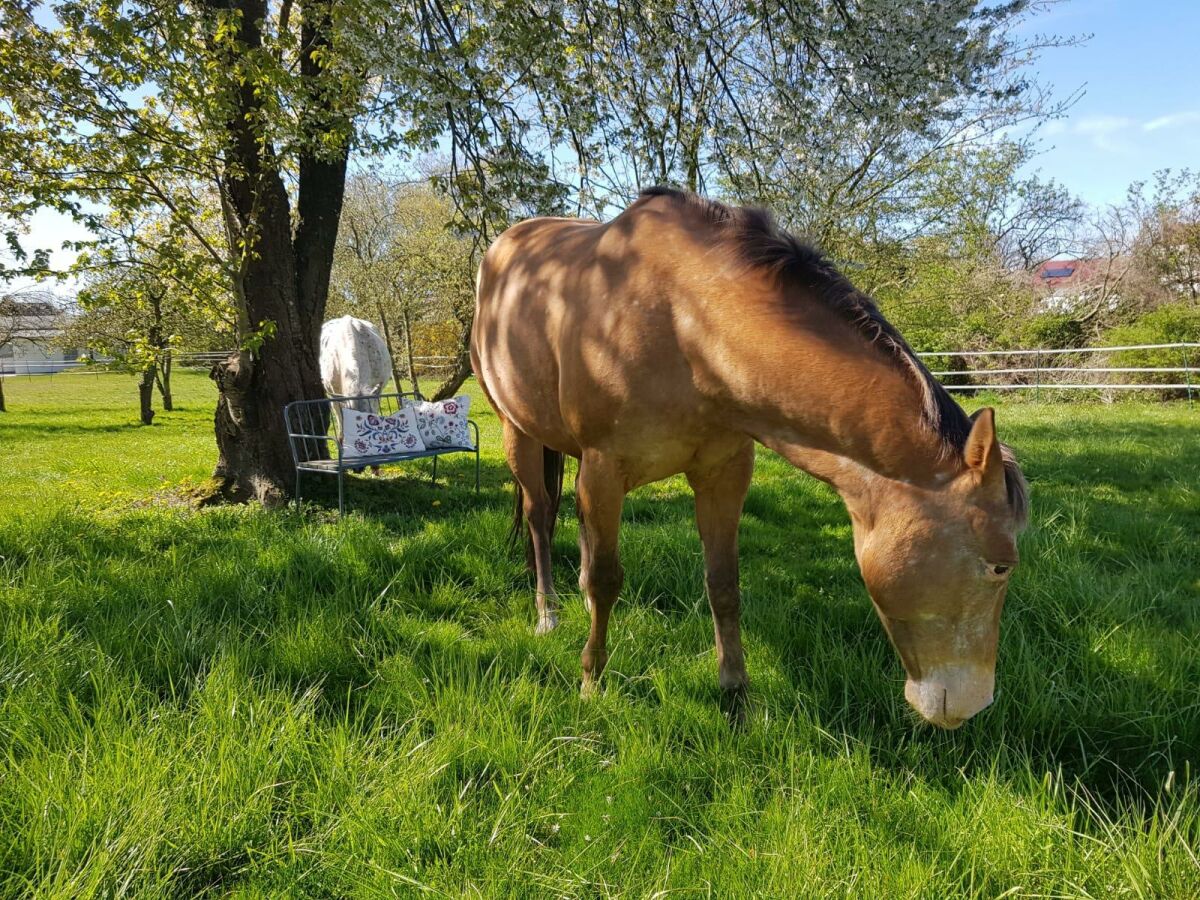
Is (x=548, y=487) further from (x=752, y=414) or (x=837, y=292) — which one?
(x=837, y=292)

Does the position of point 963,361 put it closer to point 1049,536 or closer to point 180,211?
point 1049,536

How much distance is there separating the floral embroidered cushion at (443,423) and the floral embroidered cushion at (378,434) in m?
0.14

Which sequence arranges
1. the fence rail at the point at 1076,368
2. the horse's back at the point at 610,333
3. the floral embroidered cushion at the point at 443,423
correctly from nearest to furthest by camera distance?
the horse's back at the point at 610,333, the floral embroidered cushion at the point at 443,423, the fence rail at the point at 1076,368

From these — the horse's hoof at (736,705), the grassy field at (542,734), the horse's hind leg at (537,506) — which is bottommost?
the horse's hoof at (736,705)

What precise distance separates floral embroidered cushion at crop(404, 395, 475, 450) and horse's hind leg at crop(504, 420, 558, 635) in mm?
2447

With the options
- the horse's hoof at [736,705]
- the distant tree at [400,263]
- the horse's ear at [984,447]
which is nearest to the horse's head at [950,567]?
the horse's ear at [984,447]

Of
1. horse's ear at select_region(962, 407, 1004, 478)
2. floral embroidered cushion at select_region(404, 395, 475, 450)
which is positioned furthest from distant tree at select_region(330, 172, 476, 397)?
horse's ear at select_region(962, 407, 1004, 478)

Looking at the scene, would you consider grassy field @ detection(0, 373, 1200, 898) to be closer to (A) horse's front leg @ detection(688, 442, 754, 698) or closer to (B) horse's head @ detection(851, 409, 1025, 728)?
(A) horse's front leg @ detection(688, 442, 754, 698)

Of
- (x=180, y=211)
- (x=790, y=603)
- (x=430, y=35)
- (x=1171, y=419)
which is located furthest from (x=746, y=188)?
(x=1171, y=419)

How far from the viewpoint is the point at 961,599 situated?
173 centimetres

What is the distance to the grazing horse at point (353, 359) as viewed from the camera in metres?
8.16

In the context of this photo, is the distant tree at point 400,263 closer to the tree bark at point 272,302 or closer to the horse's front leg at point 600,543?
the tree bark at point 272,302

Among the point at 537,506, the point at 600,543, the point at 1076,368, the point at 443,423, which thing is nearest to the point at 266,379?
the point at 443,423

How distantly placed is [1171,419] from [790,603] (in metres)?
11.0
